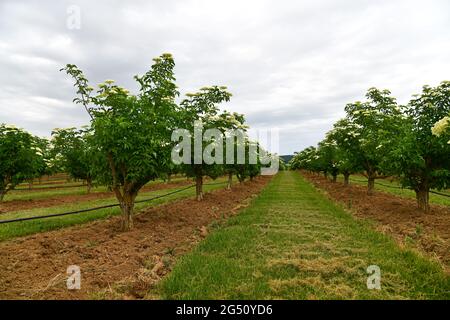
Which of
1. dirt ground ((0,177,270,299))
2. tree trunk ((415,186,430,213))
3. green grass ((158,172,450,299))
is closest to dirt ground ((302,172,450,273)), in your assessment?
tree trunk ((415,186,430,213))

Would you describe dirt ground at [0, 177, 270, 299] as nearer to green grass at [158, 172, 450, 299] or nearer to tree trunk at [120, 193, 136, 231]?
tree trunk at [120, 193, 136, 231]

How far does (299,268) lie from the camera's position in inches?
231

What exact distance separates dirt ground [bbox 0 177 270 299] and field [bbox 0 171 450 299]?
2 cm

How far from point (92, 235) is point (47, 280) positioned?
10.4 ft

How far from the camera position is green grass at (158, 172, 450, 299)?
484 cm

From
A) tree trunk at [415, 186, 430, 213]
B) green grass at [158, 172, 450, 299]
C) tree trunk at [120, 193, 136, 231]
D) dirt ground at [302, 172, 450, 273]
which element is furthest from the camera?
tree trunk at [415, 186, 430, 213]

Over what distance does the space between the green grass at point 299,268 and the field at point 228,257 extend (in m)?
0.02

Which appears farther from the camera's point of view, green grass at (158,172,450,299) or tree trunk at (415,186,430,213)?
tree trunk at (415,186,430,213)

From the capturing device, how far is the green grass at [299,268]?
4836 mm

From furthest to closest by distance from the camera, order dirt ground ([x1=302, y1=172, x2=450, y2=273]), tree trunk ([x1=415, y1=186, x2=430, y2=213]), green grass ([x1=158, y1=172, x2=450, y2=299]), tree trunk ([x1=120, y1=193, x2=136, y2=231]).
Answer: tree trunk ([x1=415, y1=186, x2=430, y2=213]) → tree trunk ([x1=120, y1=193, x2=136, y2=231]) → dirt ground ([x1=302, y1=172, x2=450, y2=273]) → green grass ([x1=158, y1=172, x2=450, y2=299])

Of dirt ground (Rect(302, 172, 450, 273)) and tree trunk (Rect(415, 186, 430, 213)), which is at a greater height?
tree trunk (Rect(415, 186, 430, 213))

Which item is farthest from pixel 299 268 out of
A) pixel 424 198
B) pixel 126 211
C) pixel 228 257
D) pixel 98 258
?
pixel 424 198

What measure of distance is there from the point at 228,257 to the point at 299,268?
5.52 ft
